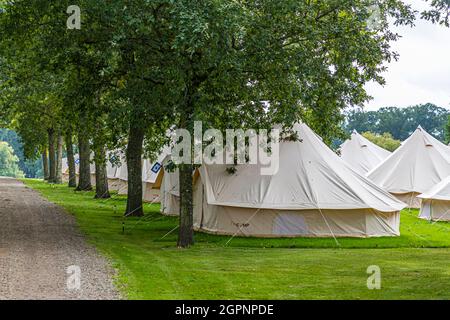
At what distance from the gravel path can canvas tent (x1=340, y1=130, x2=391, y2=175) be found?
86.6ft

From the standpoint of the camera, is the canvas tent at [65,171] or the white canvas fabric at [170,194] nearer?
the white canvas fabric at [170,194]

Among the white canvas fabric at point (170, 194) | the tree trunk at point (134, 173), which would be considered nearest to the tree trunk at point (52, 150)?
the white canvas fabric at point (170, 194)

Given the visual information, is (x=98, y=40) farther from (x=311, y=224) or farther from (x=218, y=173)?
(x=311, y=224)

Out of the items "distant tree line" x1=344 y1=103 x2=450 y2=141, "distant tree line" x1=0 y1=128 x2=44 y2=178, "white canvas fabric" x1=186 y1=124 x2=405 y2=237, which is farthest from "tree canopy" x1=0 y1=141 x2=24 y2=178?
"white canvas fabric" x1=186 y1=124 x2=405 y2=237

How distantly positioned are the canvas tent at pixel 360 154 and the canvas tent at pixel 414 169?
27.1ft

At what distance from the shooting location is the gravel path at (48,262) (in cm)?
1233

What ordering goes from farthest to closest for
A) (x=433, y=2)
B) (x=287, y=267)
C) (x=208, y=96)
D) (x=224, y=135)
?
(x=224, y=135) < (x=208, y=96) < (x=287, y=267) < (x=433, y=2)

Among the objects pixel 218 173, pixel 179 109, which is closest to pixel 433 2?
pixel 179 109

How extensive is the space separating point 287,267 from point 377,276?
2.20 m

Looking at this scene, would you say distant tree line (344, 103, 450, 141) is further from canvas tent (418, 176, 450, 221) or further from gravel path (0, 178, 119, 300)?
gravel path (0, 178, 119, 300)

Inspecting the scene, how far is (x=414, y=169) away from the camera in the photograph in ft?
129

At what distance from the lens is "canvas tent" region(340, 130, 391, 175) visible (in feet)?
162

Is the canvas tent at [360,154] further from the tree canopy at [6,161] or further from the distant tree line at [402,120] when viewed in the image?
the tree canopy at [6,161]

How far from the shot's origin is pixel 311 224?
22.9m
